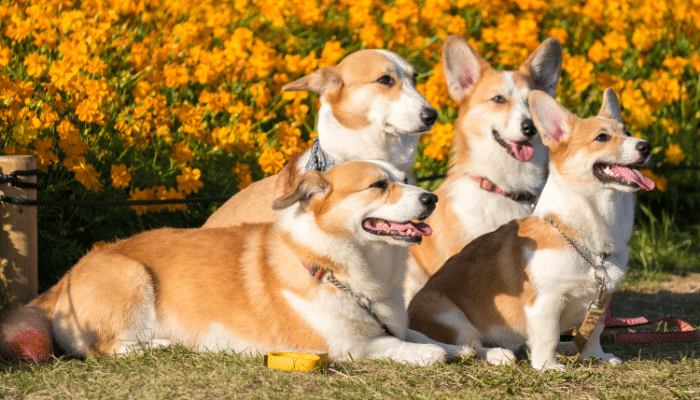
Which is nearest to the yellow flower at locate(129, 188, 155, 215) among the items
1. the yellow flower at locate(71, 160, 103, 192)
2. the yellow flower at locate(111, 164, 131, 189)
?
the yellow flower at locate(111, 164, 131, 189)

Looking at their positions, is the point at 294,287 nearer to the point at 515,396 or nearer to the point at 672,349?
the point at 515,396

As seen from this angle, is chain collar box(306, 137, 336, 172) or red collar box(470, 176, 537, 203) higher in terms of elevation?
chain collar box(306, 137, 336, 172)

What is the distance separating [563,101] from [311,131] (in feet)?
7.29

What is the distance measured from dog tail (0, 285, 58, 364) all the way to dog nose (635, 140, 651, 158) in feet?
9.26

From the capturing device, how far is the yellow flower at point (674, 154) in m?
5.96

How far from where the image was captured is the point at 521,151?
416cm

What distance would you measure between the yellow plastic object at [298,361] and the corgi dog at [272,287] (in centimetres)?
12

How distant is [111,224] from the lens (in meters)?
4.83

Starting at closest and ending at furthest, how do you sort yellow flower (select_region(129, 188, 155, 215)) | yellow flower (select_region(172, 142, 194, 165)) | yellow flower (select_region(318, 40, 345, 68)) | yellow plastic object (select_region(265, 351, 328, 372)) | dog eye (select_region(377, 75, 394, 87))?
yellow plastic object (select_region(265, 351, 328, 372)), dog eye (select_region(377, 75, 394, 87)), yellow flower (select_region(129, 188, 155, 215)), yellow flower (select_region(172, 142, 194, 165)), yellow flower (select_region(318, 40, 345, 68))

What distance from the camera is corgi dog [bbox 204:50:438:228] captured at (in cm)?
381

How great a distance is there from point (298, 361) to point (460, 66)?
2.37m

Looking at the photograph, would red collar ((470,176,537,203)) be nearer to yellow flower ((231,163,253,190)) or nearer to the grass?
the grass

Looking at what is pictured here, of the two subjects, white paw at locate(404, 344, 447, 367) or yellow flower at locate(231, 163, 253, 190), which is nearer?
white paw at locate(404, 344, 447, 367)

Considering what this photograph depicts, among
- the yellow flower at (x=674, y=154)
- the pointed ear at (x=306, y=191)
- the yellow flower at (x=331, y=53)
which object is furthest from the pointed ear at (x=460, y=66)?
the yellow flower at (x=674, y=154)
